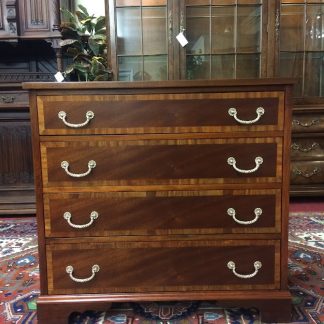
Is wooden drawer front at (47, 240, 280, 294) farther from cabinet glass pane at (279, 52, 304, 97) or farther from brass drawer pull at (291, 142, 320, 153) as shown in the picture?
cabinet glass pane at (279, 52, 304, 97)

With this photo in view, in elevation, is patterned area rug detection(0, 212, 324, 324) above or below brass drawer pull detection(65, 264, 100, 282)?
below

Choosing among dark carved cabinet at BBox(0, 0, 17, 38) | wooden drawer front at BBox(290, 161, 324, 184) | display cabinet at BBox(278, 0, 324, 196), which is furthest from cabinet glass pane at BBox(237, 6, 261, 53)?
dark carved cabinet at BBox(0, 0, 17, 38)

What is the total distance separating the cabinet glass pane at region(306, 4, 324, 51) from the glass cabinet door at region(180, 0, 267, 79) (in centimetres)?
39

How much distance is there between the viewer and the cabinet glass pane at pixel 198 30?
2383 millimetres

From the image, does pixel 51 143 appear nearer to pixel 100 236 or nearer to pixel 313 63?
pixel 100 236

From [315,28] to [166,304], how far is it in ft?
7.34

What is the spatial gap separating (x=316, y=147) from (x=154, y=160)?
1.83m

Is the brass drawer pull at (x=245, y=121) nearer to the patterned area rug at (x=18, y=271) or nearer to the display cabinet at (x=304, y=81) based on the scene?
the patterned area rug at (x=18, y=271)

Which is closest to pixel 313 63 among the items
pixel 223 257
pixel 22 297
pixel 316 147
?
pixel 316 147

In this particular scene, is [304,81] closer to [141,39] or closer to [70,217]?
[141,39]

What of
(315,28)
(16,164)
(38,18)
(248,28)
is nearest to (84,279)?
(16,164)

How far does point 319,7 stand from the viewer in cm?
248

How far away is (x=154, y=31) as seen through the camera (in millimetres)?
2404

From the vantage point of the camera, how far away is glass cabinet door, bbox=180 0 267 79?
2393 millimetres
